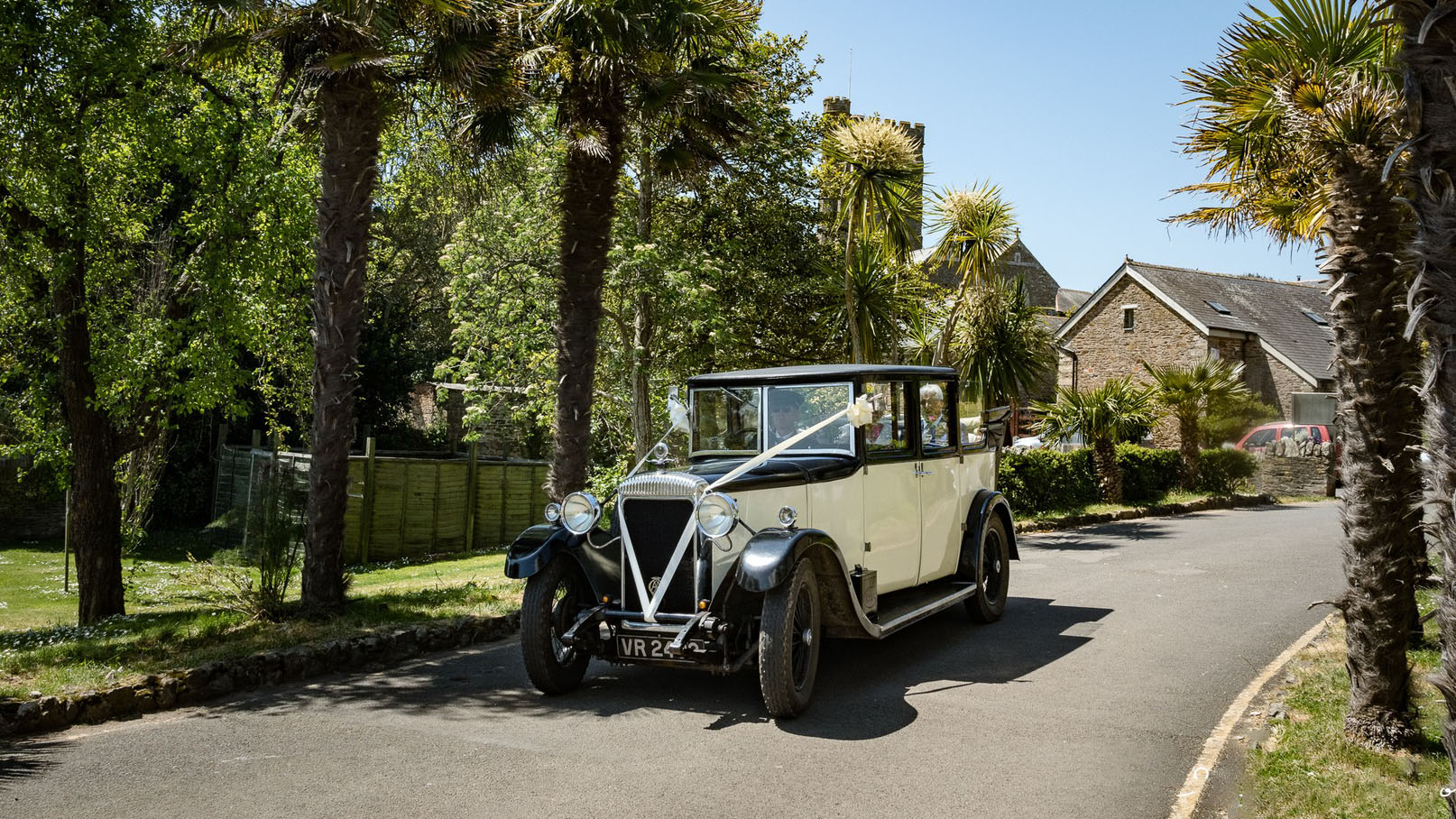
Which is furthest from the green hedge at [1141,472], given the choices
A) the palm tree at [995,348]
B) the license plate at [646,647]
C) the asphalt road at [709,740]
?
the license plate at [646,647]

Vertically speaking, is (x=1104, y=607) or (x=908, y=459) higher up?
(x=908, y=459)

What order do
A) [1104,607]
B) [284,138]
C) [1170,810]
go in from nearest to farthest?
[1170,810] < [1104,607] < [284,138]

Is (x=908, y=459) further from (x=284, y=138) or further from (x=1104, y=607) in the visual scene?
(x=284, y=138)

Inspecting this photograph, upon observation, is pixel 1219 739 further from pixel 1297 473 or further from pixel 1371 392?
pixel 1297 473

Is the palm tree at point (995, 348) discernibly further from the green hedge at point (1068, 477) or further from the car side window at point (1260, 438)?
the car side window at point (1260, 438)

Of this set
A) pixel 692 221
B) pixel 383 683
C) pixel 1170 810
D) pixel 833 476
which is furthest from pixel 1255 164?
pixel 692 221

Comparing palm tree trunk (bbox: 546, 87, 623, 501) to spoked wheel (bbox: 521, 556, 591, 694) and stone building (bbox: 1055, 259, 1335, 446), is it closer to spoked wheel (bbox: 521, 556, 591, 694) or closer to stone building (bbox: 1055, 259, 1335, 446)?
spoked wheel (bbox: 521, 556, 591, 694)

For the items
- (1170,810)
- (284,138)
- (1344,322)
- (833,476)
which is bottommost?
(1170,810)

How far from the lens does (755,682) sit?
7.23 metres

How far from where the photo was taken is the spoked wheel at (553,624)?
6.71 meters

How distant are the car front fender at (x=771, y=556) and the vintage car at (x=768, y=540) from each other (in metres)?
0.01

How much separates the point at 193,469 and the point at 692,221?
44.4 ft

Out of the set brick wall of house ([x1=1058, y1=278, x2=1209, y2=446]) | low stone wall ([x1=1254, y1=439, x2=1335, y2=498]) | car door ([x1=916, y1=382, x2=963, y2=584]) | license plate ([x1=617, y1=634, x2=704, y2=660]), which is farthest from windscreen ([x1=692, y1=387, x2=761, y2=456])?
brick wall of house ([x1=1058, y1=278, x2=1209, y2=446])

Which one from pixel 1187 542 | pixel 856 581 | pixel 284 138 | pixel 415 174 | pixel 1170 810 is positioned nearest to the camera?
pixel 1170 810
